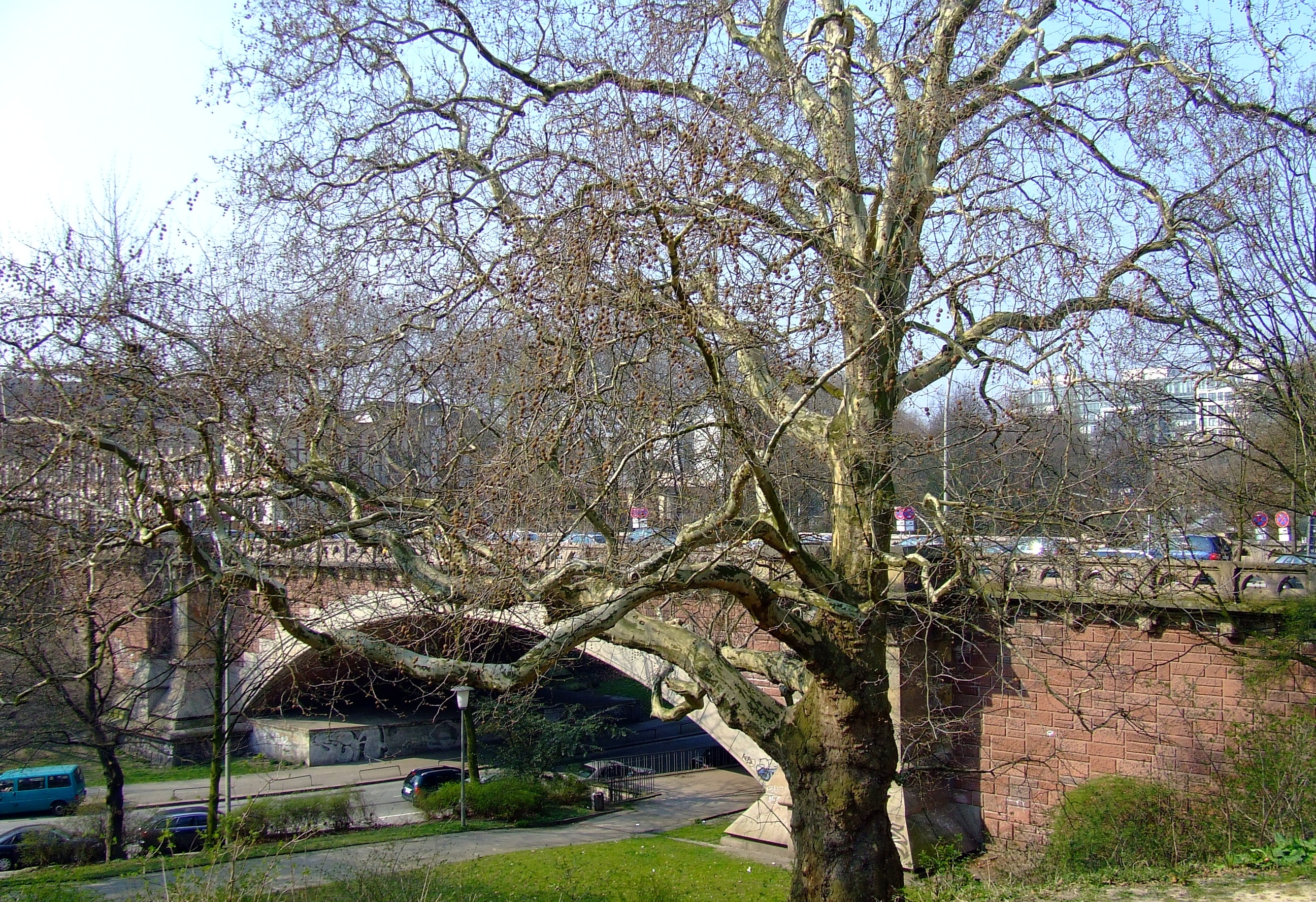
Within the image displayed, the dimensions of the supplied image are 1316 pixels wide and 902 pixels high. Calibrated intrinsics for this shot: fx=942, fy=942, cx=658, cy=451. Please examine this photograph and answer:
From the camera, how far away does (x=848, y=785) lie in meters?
7.15

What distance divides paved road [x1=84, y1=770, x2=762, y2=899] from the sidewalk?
5.80 m

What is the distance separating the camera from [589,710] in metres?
32.6

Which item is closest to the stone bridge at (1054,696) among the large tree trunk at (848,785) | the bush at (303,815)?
the large tree trunk at (848,785)

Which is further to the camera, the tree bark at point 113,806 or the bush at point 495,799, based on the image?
the bush at point 495,799

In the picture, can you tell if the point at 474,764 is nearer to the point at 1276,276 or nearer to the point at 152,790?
the point at 152,790

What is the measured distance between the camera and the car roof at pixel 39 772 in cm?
2067

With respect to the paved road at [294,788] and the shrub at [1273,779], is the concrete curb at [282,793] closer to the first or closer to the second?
the paved road at [294,788]

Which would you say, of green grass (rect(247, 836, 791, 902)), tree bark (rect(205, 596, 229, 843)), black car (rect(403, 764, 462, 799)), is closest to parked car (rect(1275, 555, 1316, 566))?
green grass (rect(247, 836, 791, 902))

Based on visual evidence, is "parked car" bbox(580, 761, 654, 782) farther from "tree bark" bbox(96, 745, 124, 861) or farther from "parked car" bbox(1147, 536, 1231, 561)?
"parked car" bbox(1147, 536, 1231, 561)

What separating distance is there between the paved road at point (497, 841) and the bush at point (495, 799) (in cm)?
91

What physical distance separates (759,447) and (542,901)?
16.6 feet

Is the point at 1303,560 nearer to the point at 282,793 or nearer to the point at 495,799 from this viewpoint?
the point at 495,799

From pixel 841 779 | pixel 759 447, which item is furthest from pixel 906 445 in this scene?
pixel 841 779

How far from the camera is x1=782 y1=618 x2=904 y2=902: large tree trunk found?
701 cm
